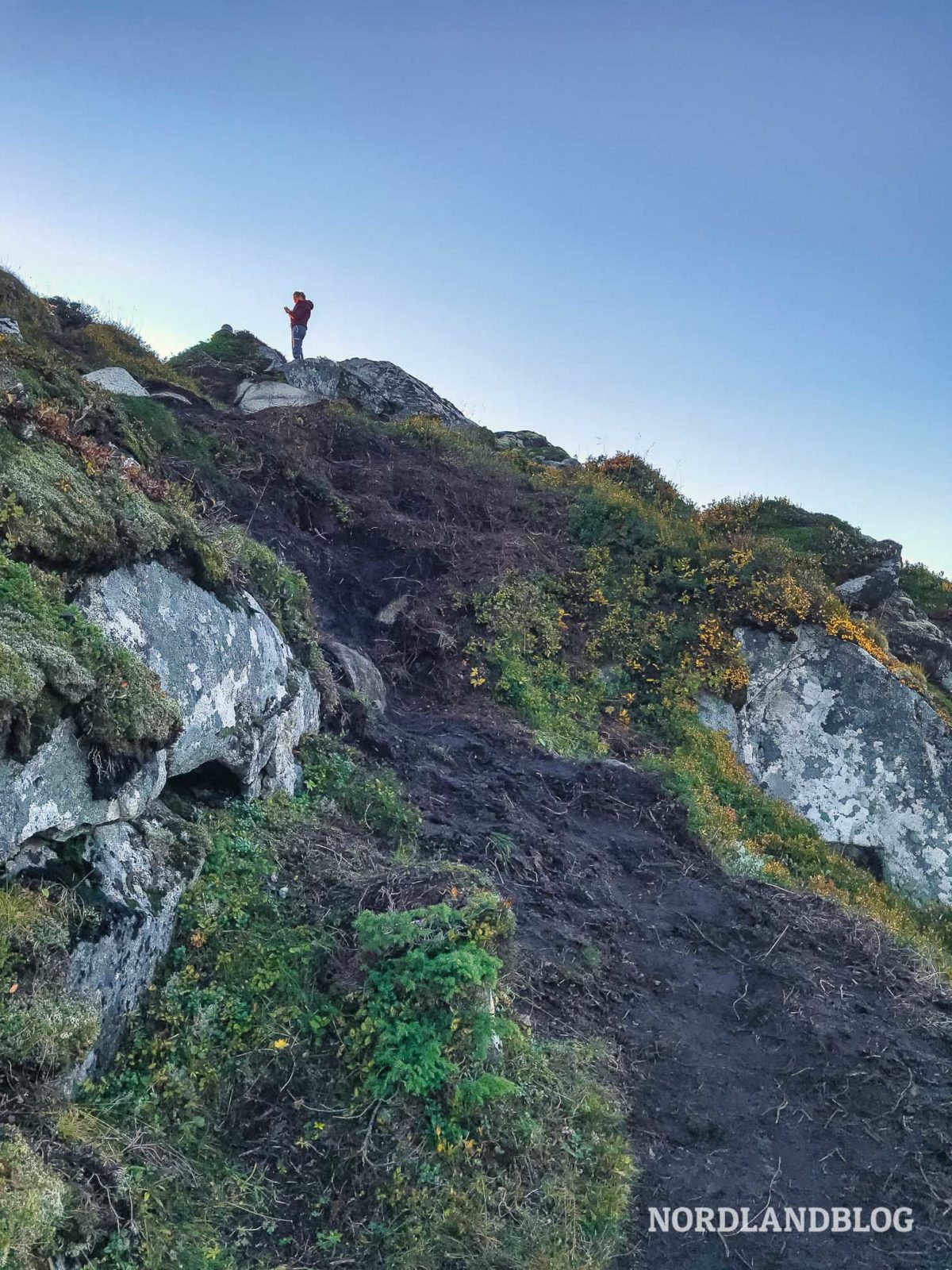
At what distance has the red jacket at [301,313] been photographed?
25.5 metres

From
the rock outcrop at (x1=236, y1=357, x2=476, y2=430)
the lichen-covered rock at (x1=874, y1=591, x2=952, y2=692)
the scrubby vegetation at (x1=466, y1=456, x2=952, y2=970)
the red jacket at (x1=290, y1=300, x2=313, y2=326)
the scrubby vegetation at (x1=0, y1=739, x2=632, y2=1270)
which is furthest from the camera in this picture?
the red jacket at (x1=290, y1=300, x2=313, y2=326)

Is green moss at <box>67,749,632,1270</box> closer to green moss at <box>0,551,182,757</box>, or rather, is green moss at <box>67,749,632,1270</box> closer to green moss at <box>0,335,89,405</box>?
green moss at <box>0,551,182,757</box>

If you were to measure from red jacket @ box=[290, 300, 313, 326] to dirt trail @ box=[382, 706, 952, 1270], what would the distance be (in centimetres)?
1901

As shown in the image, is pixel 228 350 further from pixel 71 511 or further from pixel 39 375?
pixel 71 511

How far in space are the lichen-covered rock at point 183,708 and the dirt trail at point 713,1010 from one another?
2.12 m

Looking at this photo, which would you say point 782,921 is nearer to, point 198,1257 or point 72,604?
point 198,1257

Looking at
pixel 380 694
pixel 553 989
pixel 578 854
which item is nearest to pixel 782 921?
pixel 578 854

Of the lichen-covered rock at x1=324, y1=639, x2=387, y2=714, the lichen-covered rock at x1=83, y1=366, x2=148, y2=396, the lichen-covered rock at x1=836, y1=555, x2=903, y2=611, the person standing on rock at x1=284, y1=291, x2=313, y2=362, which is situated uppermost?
the person standing on rock at x1=284, y1=291, x2=313, y2=362

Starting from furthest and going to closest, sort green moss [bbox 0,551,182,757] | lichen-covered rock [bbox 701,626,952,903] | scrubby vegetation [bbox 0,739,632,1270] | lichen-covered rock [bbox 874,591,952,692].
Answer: lichen-covered rock [bbox 874,591,952,692], lichen-covered rock [bbox 701,626,952,903], green moss [bbox 0,551,182,757], scrubby vegetation [bbox 0,739,632,1270]

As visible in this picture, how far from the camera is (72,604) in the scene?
5.91 meters

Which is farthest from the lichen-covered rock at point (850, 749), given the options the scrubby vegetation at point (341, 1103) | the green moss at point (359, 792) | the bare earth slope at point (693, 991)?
the scrubby vegetation at point (341, 1103)

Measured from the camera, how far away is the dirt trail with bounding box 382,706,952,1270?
19.4ft

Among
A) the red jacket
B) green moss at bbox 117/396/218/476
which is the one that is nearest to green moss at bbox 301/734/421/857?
green moss at bbox 117/396/218/476

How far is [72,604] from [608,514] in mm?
13590
